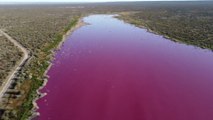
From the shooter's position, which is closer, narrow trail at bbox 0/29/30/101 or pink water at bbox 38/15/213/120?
pink water at bbox 38/15/213/120

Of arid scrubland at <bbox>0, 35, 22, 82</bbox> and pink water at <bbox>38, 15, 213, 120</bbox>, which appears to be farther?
arid scrubland at <bbox>0, 35, 22, 82</bbox>

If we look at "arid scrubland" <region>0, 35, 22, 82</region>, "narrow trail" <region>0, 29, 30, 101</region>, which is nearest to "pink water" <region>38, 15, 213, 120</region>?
"narrow trail" <region>0, 29, 30, 101</region>

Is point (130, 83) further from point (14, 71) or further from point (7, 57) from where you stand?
point (7, 57)

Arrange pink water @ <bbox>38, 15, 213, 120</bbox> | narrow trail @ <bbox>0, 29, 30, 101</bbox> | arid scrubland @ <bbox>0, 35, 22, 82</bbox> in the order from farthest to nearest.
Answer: arid scrubland @ <bbox>0, 35, 22, 82</bbox>
narrow trail @ <bbox>0, 29, 30, 101</bbox>
pink water @ <bbox>38, 15, 213, 120</bbox>

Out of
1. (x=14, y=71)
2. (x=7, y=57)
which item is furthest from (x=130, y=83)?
(x=7, y=57)


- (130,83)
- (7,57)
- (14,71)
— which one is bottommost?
(7,57)

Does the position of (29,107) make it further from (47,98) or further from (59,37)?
(59,37)

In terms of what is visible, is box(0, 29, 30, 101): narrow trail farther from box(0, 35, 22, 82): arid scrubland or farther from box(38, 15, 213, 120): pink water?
box(38, 15, 213, 120): pink water

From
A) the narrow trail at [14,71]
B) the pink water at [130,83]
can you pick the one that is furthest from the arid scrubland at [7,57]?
the pink water at [130,83]

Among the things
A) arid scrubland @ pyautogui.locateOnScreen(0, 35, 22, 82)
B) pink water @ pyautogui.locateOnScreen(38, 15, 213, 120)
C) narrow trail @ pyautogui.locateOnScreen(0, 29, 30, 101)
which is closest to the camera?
pink water @ pyautogui.locateOnScreen(38, 15, 213, 120)

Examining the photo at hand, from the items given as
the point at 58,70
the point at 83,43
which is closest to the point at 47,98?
the point at 58,70
